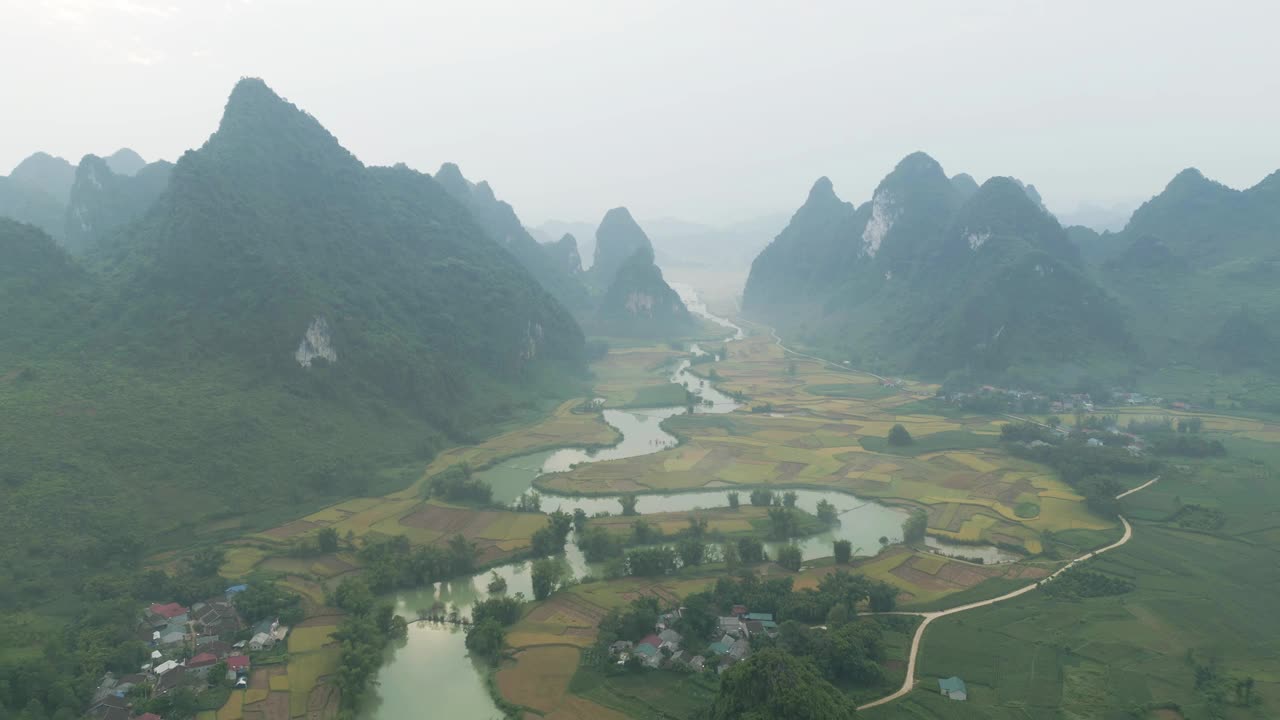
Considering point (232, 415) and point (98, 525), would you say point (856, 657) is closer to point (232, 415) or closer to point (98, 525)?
point (98, 525)

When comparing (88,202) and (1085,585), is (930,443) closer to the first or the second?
(1085,585)

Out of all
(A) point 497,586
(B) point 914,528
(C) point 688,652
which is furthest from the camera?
(B) point 914,528

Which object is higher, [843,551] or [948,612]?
[843,551]

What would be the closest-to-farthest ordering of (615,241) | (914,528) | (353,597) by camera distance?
(353,597) → (914,528) → (615,241)

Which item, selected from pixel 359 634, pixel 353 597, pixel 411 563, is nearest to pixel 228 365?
pixel 411 563

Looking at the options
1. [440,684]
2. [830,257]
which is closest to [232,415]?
[440,684]

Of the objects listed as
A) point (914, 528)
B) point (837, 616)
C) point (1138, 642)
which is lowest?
point (1138, 642)
